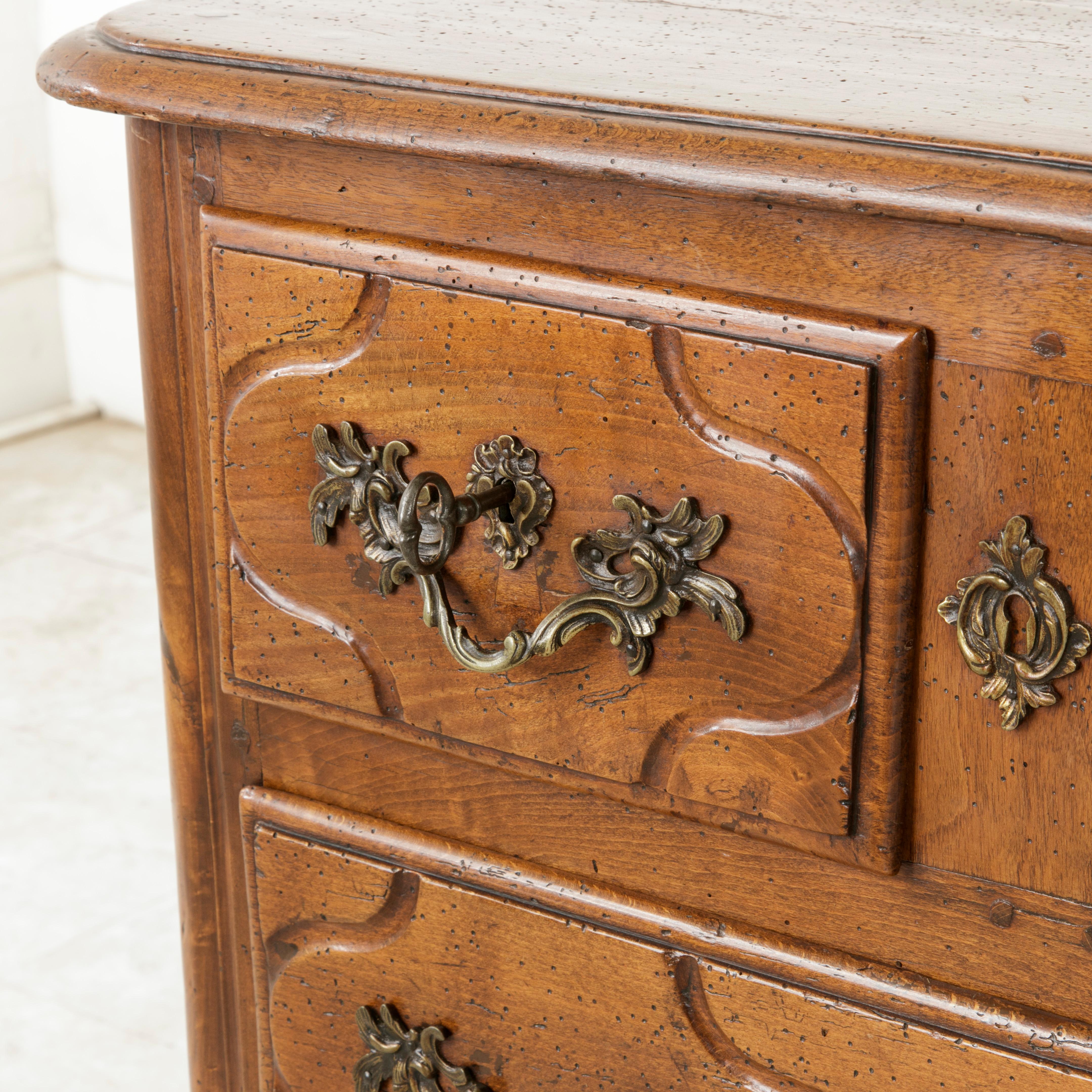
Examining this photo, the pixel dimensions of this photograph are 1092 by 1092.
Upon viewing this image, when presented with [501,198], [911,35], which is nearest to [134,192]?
[501,198]

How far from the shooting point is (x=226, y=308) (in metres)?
0.60

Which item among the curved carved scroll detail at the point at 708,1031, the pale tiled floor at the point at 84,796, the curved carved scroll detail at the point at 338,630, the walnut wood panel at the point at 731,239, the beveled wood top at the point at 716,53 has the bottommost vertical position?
the pale tiled floor at the point at 84,796

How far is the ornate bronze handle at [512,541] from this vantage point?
20.9 inches

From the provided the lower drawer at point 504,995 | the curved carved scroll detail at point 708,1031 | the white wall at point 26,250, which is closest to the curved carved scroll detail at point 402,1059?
the lower drawer at point 504,995

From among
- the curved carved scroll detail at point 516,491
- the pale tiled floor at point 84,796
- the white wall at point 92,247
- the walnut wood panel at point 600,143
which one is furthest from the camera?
the white wall at point 92,247

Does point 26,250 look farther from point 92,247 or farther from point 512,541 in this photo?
point 512,541

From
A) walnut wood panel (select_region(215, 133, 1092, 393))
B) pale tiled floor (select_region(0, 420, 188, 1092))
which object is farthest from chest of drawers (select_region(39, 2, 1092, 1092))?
pale tiled floor (select_region(0, 420, 188, 1092))

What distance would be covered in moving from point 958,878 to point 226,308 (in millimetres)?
344

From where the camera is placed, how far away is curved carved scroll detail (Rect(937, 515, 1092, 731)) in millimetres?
479

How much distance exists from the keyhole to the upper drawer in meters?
0.03

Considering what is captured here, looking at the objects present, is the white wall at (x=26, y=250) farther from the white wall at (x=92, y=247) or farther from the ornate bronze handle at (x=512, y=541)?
the ornate bronze handle at (x=512, y=541)

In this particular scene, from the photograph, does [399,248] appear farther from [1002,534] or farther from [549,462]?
[1002,534]

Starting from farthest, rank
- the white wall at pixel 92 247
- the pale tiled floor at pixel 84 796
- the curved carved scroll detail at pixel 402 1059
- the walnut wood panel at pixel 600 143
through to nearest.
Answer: the white wall at pixel 92 247 < the pale tiled floor at pixel 84 796 < the curved carved scroll detail at pixel 402 1059 < the walnut wood panel at pixel 600 143

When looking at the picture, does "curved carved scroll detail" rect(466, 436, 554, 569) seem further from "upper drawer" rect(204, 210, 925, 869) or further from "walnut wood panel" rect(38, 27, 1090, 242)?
"walnut wood panel" rect(38, 27, 1090, 242)
